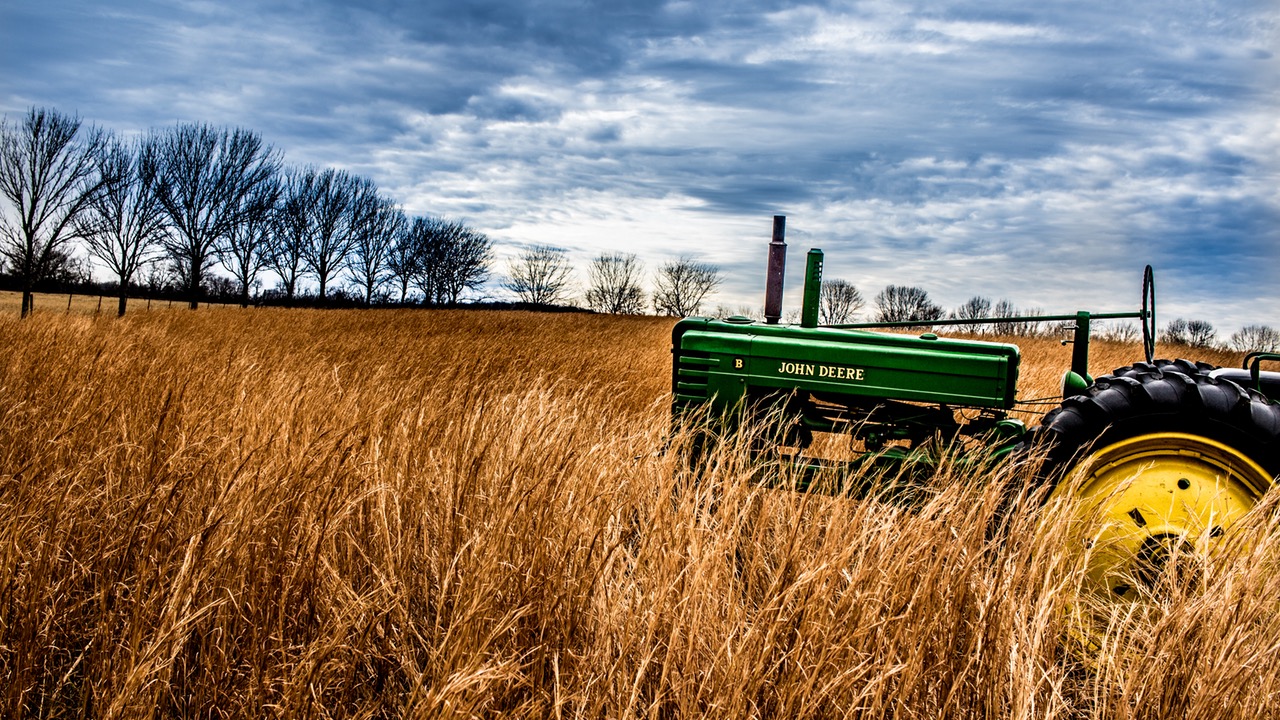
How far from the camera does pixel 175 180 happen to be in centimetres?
2791

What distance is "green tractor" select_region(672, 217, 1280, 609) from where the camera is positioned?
2.51m

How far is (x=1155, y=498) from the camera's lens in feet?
8.46

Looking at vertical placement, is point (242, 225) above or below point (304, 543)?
above

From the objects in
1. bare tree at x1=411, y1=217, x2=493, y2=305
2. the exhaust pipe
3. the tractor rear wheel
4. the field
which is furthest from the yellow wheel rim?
bare tree at x1=411, y1=217, x2=493, y2=305

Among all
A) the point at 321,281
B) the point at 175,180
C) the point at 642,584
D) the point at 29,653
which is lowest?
the point at 29,653

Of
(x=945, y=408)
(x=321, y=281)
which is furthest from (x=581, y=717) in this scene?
(x=321, y=281)

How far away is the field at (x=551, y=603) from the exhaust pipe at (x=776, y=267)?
98 cm

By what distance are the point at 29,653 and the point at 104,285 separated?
197ft

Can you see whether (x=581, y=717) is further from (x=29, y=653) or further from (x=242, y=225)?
(x=242, y=225)

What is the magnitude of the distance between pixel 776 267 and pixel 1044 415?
142cm

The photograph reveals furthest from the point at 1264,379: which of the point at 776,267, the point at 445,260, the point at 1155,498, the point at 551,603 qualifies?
the point at 445,260

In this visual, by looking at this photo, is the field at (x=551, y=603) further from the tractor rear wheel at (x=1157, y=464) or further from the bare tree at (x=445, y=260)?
the bare tree at (x=445, y=260)

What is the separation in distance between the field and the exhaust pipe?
98 cm

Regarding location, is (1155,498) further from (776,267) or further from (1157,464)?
(776,267)
